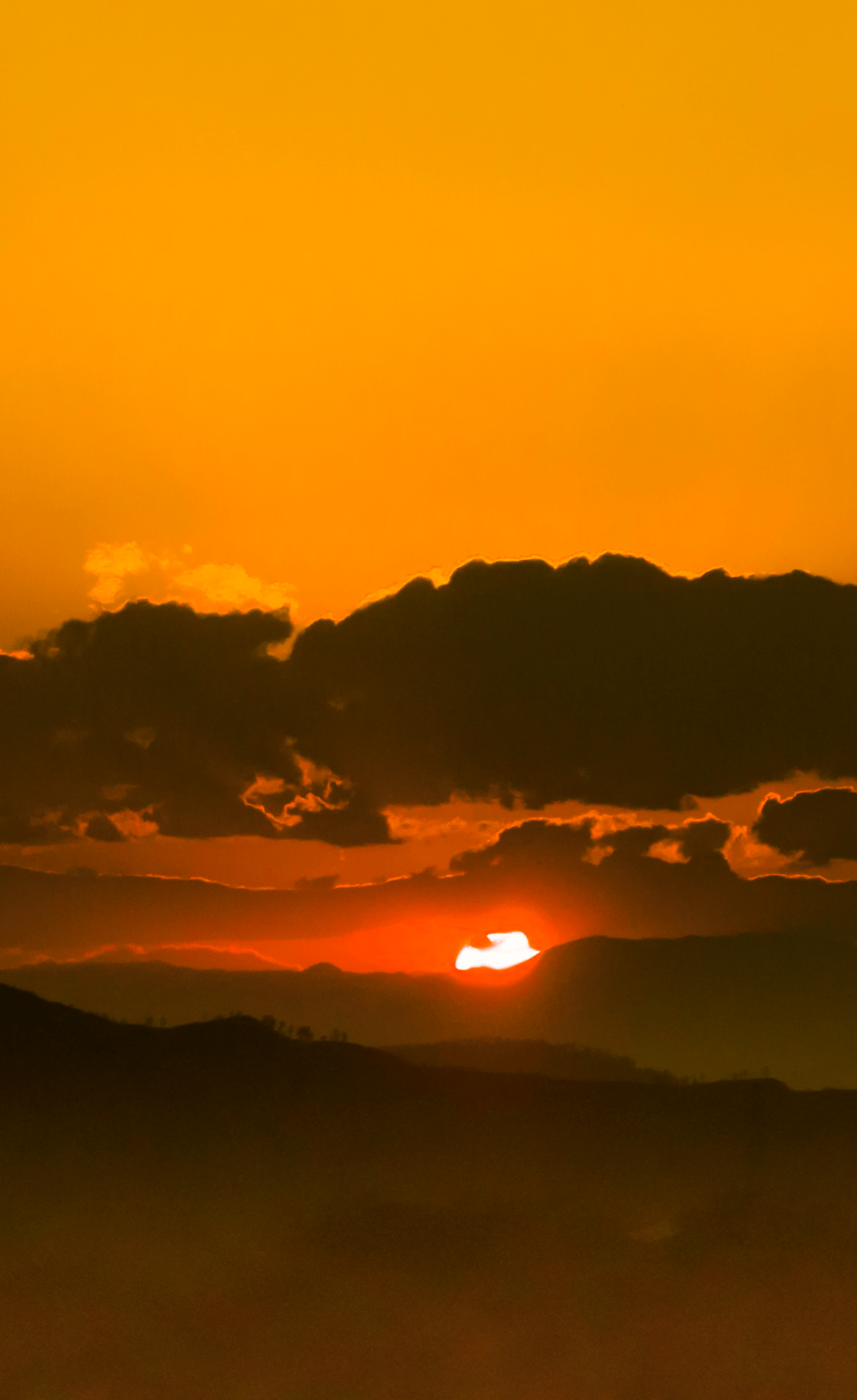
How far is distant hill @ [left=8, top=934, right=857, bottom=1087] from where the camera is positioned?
7531 mm

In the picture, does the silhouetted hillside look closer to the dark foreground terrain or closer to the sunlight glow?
the dark foreground terrain

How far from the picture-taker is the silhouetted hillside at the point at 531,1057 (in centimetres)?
759

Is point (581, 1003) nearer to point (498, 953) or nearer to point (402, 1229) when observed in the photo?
point (498, 953)

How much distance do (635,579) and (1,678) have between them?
13.9ft

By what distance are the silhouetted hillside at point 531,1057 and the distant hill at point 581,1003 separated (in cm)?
6

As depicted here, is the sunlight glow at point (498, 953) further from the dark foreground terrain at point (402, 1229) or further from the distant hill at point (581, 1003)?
the dark foreground terrain at point (402, 1229)

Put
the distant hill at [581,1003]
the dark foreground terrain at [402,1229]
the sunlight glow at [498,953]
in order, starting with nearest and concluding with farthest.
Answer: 1. the dark foreground terrain at [402,1229]
2. the distant hill at [581,1003]
3. the sunlight glow at [498,953]

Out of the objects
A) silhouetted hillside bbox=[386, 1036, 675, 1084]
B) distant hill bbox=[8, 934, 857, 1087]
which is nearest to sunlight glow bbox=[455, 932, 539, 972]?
distant hill bbox=[8, 934, 857, 1087]

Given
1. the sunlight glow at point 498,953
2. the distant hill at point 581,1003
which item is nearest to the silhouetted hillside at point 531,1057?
the distant hill at point 581,1003

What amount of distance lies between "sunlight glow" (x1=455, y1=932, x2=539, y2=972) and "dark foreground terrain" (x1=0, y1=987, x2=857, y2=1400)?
0.78 m

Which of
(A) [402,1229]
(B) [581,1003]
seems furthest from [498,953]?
(A) [402,1229]

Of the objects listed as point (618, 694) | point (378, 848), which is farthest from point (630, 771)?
point (378, 848)

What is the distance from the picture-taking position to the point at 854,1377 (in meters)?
6.94

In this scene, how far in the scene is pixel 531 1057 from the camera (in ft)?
25.0
